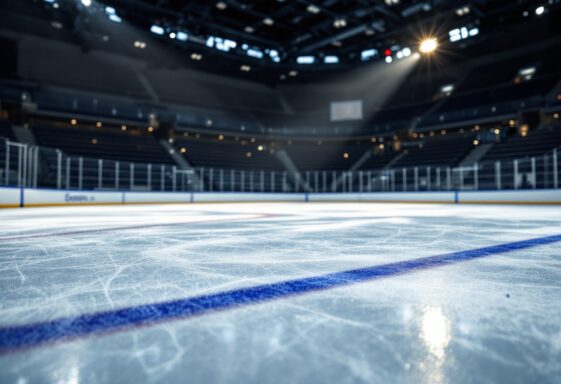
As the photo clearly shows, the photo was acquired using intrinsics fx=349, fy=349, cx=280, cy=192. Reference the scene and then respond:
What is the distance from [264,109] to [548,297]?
29079mm

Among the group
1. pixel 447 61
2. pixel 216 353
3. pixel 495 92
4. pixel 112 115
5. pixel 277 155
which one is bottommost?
pixel 216 353

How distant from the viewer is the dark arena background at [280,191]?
0.85m

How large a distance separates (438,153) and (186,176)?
52.7 feet

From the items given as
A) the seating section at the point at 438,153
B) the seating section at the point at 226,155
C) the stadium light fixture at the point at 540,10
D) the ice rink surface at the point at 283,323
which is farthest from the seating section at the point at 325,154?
the ice rink surface at the point at 283,323

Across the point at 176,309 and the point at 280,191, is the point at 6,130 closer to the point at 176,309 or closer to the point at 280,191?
the point at 280,191

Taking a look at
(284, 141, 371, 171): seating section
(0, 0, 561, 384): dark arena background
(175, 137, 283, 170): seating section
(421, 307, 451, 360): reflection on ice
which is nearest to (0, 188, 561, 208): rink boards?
(0, 0, 561, 384): dark arena background

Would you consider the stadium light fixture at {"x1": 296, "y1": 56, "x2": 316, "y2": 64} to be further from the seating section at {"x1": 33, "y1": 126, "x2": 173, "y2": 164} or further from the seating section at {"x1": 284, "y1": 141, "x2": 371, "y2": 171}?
the seating section at {"x1": 33, "y1": 126, "x2": 173, "y2": 164}

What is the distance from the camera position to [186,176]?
53.4 feet

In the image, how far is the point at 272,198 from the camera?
1902cm

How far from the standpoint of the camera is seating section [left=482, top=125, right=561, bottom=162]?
59.2ft

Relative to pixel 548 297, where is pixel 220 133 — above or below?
above

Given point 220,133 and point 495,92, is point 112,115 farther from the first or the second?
point 495,92

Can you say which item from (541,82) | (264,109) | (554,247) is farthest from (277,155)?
(554,247)

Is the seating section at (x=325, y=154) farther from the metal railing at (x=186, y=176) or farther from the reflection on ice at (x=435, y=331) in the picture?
the reflection on ice at (x=435, y=331)
